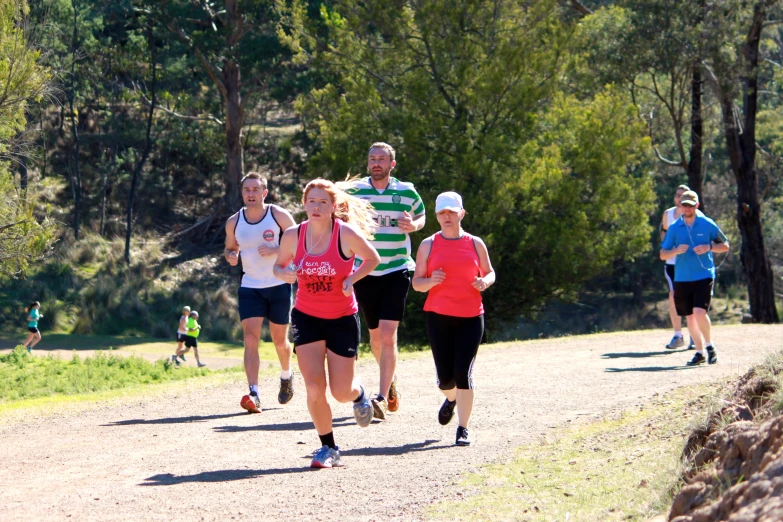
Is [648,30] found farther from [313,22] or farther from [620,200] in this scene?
[313,22]

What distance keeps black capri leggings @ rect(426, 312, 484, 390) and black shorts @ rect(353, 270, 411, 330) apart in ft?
2.33

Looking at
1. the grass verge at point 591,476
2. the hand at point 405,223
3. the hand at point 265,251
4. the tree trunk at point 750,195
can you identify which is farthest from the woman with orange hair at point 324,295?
the tree trunk at point 750,195

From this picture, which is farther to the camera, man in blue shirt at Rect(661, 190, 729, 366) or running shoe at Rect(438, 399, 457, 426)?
man in blue shirt at Rect(661, 190, 729, 366)

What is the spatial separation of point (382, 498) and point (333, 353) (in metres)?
1.20

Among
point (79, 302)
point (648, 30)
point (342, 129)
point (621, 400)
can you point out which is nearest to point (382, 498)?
point (621, 400)

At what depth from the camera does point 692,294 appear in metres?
12.3

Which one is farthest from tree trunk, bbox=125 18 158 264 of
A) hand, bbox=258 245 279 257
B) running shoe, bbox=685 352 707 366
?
hand, bbox=258 245 279 257

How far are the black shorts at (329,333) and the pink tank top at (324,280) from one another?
41 millimetres

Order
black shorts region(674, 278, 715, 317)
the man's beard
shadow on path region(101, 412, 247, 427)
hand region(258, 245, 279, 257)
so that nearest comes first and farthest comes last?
the man's beard → hand region(258, 245, 279, 257) → shadow on path region(101, 412, 247, 427) → black shorts region(674, 278, 715, 317)

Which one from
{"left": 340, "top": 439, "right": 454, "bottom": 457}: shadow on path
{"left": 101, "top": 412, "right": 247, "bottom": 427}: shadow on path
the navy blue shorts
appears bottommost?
{"left": 340, "top": 439, "right": 454, "bottom": 457}: shadow on path

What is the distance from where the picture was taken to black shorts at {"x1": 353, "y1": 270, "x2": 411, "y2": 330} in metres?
8.51

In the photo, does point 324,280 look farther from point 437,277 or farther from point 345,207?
point 437,277

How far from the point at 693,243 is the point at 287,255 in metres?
6.65

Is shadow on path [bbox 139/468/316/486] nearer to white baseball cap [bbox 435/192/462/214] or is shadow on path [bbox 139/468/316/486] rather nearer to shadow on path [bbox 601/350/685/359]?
white baseball cap [bbox 435/192/462/214]
